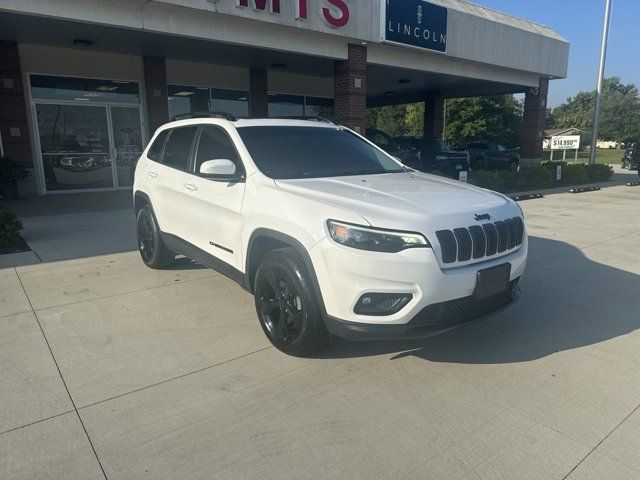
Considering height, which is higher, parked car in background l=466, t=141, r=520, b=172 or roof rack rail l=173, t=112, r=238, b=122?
roof rack rail l=173, t=112, r=238, b=122

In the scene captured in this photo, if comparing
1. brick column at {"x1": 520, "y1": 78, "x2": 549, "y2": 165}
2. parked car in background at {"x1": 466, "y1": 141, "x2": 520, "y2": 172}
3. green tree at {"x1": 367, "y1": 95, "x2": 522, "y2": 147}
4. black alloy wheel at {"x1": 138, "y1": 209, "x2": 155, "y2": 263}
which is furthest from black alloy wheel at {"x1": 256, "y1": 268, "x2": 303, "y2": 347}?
green tree at {"x1": 367, "y1": 95, "x2": 522, "y2": 147}

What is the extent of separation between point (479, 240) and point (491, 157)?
80.6 ft

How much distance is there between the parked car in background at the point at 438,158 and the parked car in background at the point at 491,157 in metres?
5.35

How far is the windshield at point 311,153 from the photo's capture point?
427cm

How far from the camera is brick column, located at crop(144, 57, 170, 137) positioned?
14.8m

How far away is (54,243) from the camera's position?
765 centimetres

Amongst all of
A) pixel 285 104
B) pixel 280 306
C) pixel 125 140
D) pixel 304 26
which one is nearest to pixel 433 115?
pixel 285 104

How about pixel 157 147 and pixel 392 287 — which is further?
pixel 157 147

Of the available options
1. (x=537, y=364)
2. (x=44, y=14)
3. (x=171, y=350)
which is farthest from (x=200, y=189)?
(x=44, y=14)

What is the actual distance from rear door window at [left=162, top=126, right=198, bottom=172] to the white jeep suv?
13 centimetres

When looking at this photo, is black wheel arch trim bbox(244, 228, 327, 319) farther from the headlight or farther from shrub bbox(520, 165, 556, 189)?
shrub bbox(520, 165, 556, 189)

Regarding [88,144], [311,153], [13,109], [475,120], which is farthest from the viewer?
[475,120]

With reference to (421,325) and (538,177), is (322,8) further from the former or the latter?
(421,325)

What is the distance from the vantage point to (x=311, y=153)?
15.1ft
